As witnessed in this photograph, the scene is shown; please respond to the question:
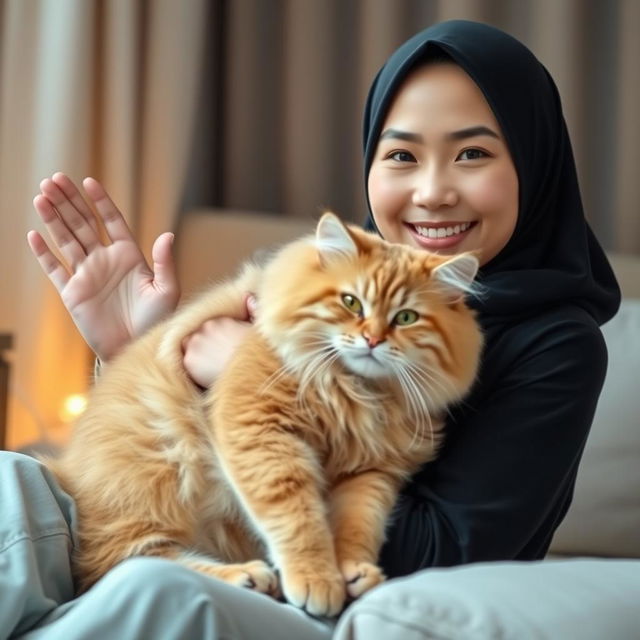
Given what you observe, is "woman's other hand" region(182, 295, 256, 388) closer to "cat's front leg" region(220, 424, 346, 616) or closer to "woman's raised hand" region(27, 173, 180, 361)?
"cat's front leg" region(220, 424, 346, 616)

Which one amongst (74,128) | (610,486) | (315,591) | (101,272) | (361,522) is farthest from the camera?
(74,128)

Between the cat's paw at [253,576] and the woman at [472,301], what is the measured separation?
7cm

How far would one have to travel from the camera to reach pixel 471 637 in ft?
2.72

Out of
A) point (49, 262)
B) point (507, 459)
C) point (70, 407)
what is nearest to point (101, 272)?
point (49, 262)

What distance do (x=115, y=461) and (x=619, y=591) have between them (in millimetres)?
624

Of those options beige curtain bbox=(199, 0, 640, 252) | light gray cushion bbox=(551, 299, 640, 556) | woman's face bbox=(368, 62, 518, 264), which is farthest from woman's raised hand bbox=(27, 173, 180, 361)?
beige curtain bbox=(199, 0, 640, 252)

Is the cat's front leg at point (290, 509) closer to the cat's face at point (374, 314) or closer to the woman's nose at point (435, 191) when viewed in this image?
the cat's face at point (374, 314)

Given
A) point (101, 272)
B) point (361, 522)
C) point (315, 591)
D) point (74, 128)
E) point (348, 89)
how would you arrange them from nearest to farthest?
point (315, 591)
point (361, 522)
point (101, 272)
point (74, 128)
point (348, 89)

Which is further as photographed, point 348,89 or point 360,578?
point 348,89

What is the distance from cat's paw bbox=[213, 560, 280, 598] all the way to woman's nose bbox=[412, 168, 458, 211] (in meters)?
0.55

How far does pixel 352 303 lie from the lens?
1209 millimetres

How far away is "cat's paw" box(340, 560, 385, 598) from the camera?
1.10 m

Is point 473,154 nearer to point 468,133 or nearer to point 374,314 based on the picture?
point 468,133

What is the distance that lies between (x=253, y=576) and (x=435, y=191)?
0.58m
